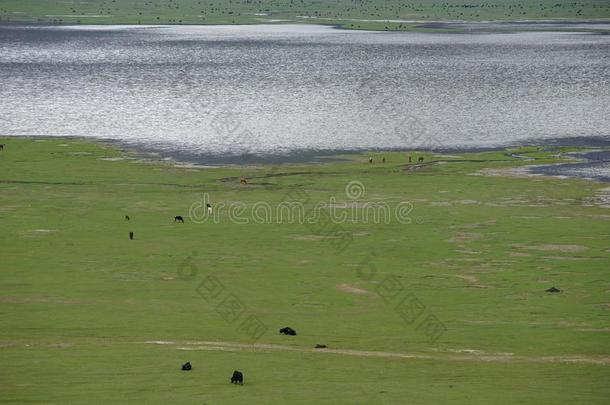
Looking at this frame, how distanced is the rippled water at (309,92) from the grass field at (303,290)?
1929cm

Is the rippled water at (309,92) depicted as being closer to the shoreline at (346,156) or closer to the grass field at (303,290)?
the shoreline at (346,156)

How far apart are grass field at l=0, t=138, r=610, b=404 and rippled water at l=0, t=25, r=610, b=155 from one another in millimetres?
19294

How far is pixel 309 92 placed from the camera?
4985 inches

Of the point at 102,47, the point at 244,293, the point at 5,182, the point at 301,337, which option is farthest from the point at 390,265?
the point at 102,47

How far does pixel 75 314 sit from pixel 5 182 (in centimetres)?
2987

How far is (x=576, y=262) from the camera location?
49219 mm

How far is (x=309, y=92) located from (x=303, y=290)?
83.8 meters

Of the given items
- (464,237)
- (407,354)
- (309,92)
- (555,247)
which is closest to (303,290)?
(407,354)

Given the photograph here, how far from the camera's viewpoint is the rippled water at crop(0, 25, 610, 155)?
92188 millimetres

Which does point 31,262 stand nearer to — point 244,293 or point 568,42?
point 244,293

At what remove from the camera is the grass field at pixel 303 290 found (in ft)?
108

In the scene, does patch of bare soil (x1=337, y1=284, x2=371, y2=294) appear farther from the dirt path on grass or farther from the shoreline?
the shoreline

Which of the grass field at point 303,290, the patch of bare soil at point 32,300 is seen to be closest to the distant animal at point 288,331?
the grass field at point 303,290

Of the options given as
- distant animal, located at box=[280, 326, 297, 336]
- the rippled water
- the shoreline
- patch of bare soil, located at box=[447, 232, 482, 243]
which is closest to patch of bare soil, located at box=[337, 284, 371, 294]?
distant animal, located at box=[280, 326, 297, 336]
